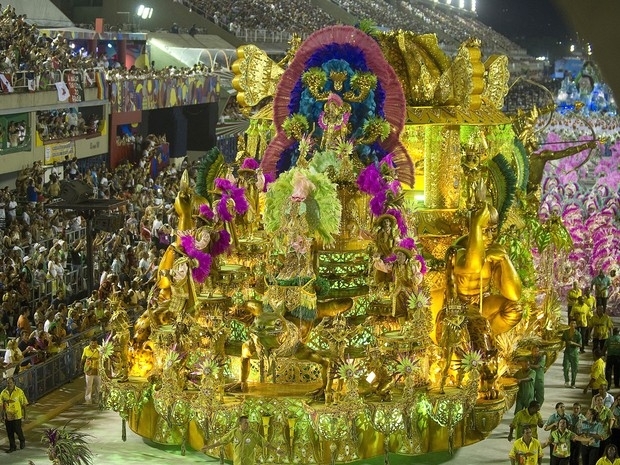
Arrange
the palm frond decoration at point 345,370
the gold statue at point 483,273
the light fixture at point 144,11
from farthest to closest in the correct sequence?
the light fixture at point 144,11 < the gold statue at point 483,273 < the palm frond decoration at point 345,370

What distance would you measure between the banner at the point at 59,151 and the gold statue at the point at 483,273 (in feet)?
48.9

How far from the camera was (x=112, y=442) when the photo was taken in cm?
1370

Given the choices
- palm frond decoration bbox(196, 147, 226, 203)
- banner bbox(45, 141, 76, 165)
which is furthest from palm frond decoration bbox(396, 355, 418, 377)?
banner bbox(45, 141, 76, 165)

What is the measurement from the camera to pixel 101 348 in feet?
44.9

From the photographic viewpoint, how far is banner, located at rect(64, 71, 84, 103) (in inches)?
1089

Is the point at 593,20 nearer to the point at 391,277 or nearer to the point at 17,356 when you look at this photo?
the point at 391,277

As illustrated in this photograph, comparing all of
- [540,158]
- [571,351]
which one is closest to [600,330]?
[571,351]

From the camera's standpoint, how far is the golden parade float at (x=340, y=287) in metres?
12.1

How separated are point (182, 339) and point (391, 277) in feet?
7.28

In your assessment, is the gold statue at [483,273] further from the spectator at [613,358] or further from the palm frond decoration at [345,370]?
the spectator at [613,358]

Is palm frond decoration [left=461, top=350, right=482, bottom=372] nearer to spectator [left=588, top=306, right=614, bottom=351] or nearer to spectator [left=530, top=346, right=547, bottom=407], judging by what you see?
spectator [left=530, top=346, right=547, bottom=407]

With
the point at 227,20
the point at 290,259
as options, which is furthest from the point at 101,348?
the point at 227,20

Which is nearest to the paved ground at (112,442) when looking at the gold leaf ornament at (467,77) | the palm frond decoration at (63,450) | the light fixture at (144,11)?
the palm frond decoration at (63,450)

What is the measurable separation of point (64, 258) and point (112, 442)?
296 inches
